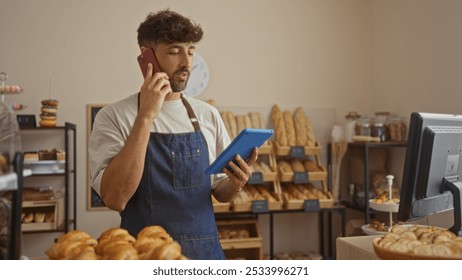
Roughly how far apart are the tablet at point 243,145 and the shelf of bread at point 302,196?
5.73ft

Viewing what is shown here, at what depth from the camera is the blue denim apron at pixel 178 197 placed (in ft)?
4.67

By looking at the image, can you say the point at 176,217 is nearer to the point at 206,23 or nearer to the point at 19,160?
the point at 19,160

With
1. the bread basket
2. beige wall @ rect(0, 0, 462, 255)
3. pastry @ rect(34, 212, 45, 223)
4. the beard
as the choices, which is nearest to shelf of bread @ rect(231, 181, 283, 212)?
beige wall @ rect(0, 0, 462, 255)

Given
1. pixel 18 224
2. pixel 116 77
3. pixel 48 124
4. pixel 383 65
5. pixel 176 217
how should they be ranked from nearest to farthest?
pixel 18 224
pixel 176 217
pixel 48 124
pixel 116 77
pixel 383 65

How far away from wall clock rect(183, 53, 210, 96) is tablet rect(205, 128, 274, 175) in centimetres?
190

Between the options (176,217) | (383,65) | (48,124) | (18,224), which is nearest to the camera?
(18,224)

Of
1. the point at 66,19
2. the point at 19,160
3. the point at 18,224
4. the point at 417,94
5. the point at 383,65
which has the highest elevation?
the point at 66,19

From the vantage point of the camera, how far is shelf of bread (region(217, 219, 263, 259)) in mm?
2969

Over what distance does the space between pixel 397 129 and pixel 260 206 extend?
1088mm

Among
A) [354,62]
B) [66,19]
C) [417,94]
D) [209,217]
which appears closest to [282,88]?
[354,62]

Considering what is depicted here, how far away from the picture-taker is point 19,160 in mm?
951

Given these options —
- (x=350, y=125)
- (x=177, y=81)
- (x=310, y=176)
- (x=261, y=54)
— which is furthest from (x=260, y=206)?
(x=177, y=81)
